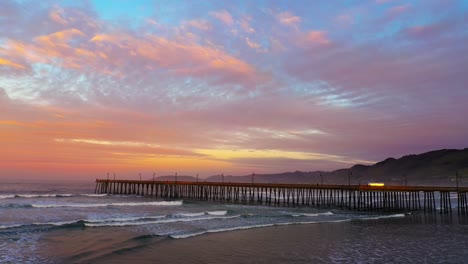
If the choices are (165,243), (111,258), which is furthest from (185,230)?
(111,258)

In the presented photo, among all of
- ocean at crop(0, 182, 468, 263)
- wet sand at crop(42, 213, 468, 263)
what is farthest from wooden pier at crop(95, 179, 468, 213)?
wet sand at crop(42, 213, 468, 263)

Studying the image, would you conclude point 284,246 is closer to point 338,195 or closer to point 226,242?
point 226,242

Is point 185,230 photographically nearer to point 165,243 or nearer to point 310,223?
point 165,243

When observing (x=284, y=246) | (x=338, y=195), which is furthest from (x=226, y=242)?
(x=338, y=195)

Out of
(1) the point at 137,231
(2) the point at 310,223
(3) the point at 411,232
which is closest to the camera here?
(1) the point at 137,231

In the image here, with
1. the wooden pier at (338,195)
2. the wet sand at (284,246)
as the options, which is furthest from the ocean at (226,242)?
the wooden pier at (338,195)

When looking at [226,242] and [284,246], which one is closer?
[284,246]

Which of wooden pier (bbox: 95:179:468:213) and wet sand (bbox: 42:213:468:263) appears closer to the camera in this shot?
wet sand (bbox: 42:213:468:263)

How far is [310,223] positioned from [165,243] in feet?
44.3

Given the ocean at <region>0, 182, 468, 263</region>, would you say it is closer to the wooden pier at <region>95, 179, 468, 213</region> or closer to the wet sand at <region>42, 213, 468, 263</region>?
the wet sand at <region>42, 213, 468, 263</region>

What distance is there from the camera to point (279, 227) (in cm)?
2567

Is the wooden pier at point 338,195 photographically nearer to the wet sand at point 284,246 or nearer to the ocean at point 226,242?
the ocean at point 226,242

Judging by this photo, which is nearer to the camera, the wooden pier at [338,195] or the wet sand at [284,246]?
the wet sand at [284,246]

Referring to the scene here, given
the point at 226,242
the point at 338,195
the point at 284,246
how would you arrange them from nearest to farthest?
the point at 284,246 < the point at 226,242 < the point at 338,195
